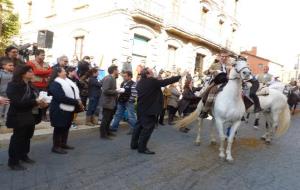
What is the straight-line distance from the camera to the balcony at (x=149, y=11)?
20.2 m

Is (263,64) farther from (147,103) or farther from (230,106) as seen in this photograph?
(147,103)

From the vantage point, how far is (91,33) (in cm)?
2156

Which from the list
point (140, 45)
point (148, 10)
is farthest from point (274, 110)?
point (148, 10)

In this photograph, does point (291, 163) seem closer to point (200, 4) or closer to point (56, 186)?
A: point (56, 186)

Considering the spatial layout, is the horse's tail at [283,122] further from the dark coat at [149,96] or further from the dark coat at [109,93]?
the dark coat at [109,93]

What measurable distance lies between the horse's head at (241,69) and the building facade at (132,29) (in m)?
11.9

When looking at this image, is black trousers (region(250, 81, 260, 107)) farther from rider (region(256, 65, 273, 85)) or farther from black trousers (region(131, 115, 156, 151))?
black trousers (region(131, 115, 156, 151))

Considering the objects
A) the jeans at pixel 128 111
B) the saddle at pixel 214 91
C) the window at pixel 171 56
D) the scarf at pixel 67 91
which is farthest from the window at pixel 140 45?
the scarf at pixel 67 91

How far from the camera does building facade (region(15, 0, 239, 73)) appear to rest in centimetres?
2023

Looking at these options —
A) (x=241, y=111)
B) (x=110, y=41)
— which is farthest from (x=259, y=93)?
(x=110, y=41)

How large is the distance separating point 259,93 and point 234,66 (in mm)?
3752

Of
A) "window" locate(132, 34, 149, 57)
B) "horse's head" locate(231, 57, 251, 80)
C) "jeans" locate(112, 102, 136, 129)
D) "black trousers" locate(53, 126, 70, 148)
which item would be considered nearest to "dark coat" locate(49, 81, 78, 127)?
"black trousers" locate(53, 126, 70, 148)

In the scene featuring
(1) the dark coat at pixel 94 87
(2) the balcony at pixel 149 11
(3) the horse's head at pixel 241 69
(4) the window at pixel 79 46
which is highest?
(2) the balcony at pixel 149 11

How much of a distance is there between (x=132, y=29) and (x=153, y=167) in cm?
1441
